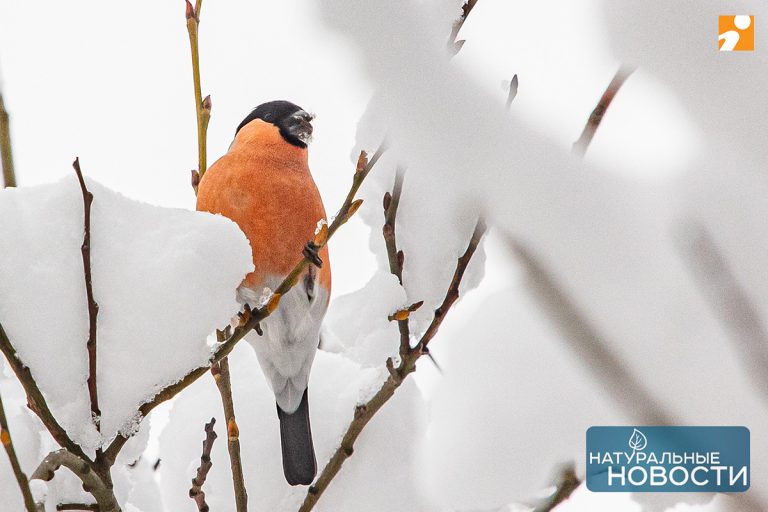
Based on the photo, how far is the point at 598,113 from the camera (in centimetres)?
49

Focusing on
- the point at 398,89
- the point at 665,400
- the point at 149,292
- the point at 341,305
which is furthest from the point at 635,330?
the point at 341,305

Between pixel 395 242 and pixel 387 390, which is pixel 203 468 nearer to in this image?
pixel 387 390

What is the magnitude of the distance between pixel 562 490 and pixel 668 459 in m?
0.19

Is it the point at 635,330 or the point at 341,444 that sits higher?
the point at 635,330

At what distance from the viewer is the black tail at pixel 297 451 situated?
812mm

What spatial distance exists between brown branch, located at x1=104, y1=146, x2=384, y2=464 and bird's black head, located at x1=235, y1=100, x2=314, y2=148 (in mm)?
283

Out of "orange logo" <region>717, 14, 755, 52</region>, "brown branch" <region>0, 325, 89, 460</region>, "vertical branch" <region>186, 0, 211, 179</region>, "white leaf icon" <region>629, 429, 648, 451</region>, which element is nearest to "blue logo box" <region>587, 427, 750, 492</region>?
"white leaf icon" <region>629, 429, 648, 451</region>

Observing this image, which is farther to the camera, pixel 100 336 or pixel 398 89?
pixel 100 336

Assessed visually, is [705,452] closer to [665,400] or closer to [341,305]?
[665,400]

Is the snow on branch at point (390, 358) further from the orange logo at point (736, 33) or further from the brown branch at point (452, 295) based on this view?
the orange logo at point (736, 33)

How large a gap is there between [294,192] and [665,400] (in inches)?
26.0

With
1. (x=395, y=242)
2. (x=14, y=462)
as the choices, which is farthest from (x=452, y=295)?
(x=14, y=462)

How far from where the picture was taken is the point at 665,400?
0.34m

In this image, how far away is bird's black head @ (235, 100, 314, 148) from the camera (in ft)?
3.17
